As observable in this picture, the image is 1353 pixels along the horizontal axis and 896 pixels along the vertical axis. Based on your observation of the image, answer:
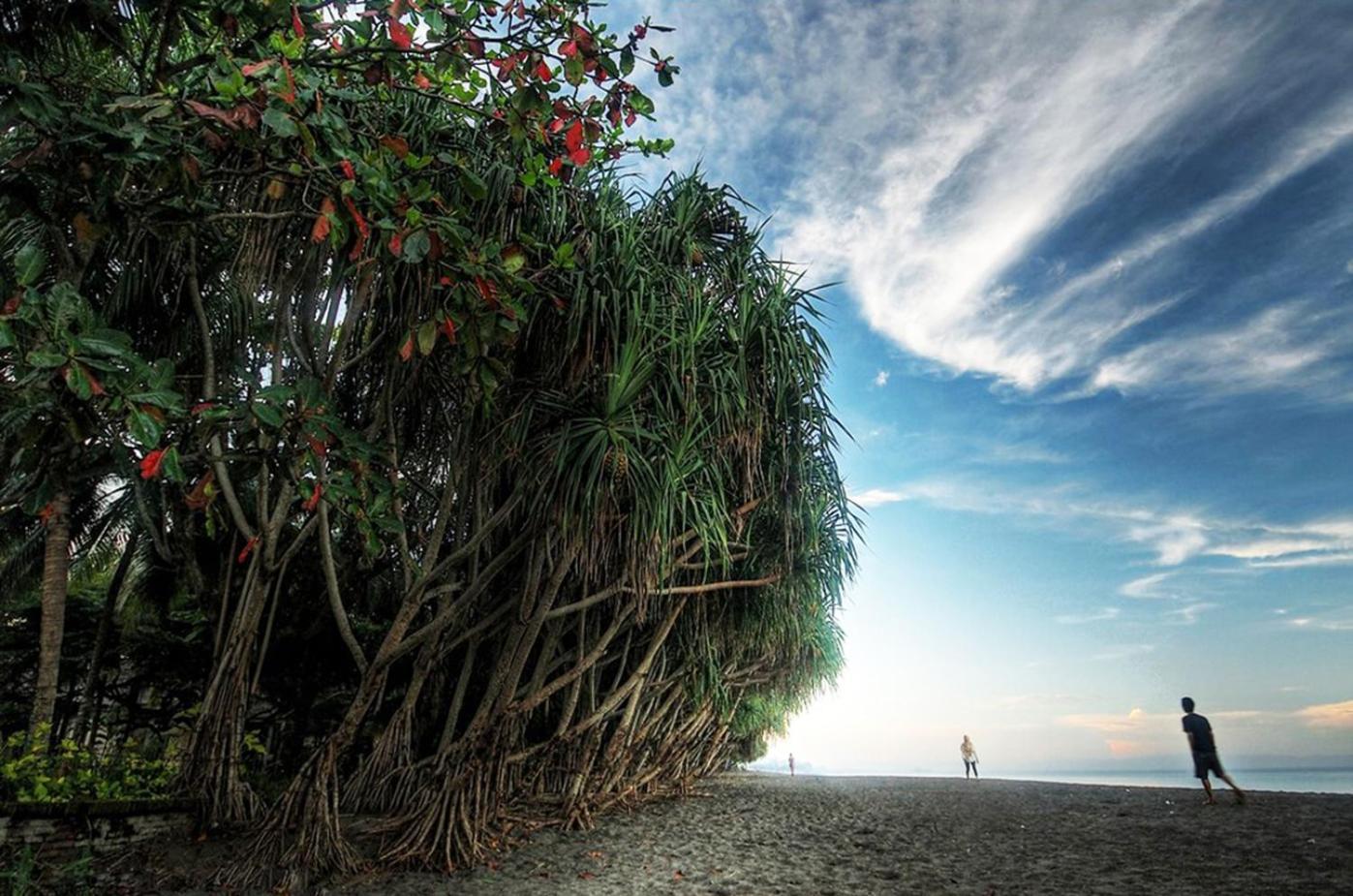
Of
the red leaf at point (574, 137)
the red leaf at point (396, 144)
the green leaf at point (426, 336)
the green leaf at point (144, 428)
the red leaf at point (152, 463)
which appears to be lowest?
the red leaf at point (152, 463)

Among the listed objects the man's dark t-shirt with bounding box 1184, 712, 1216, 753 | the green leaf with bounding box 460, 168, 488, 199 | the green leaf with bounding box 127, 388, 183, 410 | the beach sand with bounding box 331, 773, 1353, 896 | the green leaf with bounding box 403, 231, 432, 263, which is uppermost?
the green leaf with bounding box 460, 168, 488, 199

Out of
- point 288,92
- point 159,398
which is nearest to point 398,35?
point 288,92

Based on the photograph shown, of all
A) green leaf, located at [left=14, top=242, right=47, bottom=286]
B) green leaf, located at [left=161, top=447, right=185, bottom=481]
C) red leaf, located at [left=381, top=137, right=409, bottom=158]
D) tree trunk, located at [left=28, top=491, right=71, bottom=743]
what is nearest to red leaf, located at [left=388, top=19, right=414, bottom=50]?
red leaf, located at [left=381, top=137, right=409, bottom=158]

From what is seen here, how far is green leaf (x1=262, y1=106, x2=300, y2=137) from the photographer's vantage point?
2.33m

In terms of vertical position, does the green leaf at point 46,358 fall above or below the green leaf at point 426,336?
below

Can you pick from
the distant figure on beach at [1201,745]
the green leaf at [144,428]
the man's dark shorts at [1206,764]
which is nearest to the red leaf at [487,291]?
the green leaf at [144,428]

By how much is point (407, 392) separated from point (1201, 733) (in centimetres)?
735

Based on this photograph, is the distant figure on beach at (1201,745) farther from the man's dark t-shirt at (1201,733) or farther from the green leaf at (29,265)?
the green leaf at (29,265)

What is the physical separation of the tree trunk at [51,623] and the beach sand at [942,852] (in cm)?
343

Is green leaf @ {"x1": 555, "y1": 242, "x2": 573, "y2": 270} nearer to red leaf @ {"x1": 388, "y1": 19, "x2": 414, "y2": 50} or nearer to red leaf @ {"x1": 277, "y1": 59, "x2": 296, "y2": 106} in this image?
red leaf @ {"x1": 388, "y1": 19, "x2": 414, "y2": 50}

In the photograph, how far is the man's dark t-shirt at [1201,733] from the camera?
21.9 ft

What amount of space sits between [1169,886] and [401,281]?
551 centimetres

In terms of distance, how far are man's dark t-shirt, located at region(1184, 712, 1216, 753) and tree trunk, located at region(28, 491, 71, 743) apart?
928cm

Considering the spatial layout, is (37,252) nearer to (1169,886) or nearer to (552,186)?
(552,186)
